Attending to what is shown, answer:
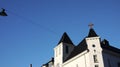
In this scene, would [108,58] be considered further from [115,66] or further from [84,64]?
[84,64]

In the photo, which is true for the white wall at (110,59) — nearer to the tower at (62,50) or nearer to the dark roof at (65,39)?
the tower at (62,50)

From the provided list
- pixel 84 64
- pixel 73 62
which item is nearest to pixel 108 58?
pixel 84 64

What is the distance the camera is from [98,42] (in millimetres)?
42906

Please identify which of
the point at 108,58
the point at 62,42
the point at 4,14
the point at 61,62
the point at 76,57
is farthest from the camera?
the point at 62,42

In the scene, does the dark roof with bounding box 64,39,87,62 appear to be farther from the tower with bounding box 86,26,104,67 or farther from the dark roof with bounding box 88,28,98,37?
the dark roof with bounding box 88,28,98,37

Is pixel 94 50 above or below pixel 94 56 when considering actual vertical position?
above

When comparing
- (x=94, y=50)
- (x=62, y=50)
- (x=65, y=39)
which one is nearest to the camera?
(x=94, y=50)

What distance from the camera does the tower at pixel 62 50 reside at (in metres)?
52.3

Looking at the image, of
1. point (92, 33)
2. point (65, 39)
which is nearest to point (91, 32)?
point (92, 33)

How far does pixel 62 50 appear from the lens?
53250 millimetres

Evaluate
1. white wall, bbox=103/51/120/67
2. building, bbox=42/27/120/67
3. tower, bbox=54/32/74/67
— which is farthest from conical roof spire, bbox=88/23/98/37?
tower, bbox=54/32/74/67

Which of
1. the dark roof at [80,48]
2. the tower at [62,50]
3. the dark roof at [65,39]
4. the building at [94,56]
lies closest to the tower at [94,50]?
the building at [94,56]

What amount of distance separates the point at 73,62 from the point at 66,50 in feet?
26.8

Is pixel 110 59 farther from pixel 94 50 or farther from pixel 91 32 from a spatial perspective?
pixel 91 32
